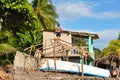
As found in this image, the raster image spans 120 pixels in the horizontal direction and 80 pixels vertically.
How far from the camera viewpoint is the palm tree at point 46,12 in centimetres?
3713

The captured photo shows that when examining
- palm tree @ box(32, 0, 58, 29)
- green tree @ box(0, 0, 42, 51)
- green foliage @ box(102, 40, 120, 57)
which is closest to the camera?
green tree @ box(0, 0, 42, 51)

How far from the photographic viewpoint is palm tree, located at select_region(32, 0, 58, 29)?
37134 mm

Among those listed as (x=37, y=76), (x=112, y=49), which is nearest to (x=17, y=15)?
(x=37, y=76)

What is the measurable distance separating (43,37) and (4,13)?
1413 cm

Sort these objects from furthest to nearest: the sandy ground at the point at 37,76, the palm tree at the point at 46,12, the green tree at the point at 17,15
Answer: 1. the palm tree at the point at 46,12
2. the sandy ground at the point at 37,76
3. the green tree at the point at 17,15

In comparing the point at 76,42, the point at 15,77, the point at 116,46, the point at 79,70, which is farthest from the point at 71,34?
the point at 15,77

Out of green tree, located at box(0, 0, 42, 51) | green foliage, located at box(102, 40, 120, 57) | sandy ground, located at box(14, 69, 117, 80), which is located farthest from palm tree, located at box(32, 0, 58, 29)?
green tree, located at box(0, 0, 42, 51)

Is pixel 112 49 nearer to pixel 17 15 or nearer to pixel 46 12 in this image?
pixel 46 12

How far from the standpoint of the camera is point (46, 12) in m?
38.1

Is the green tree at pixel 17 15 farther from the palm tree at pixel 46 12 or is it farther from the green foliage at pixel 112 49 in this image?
the palm tree at pixel 46 12

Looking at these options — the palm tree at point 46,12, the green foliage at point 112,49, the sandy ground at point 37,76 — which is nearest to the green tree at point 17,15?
the sandy ground at point 37,76

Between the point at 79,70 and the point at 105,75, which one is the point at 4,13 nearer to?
the point at 79,70

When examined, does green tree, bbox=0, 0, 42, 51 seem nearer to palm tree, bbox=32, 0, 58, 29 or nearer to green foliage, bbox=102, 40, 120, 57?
green foliage, bbox=102, 40, 120, 57

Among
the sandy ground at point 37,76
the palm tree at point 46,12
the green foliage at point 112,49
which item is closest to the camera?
the sandy ground at point 37,76
